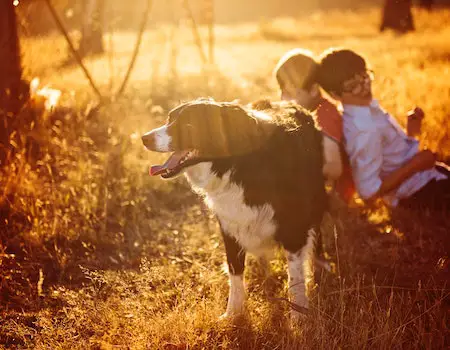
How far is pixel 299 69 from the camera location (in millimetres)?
4180

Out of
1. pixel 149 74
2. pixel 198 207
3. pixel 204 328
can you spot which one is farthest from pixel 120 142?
pixel 149 74

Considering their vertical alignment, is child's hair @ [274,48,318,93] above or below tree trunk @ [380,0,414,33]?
above

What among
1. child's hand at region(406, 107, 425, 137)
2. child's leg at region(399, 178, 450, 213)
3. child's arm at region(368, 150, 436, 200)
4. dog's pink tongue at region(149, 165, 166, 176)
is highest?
dog's pink tongue at region(149, 165, 166, 176)

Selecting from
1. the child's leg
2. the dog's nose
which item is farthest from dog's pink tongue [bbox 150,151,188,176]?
the child's leg

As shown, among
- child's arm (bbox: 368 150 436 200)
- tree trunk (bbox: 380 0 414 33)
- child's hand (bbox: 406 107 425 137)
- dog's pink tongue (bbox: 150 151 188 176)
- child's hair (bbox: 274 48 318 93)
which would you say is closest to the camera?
dog's pink tongue (bbox: 150 151 188 176)

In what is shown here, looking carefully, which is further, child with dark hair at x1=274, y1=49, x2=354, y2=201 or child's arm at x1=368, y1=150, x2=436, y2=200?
child's arm at x1=368, y1=150, x2=436, y2=200

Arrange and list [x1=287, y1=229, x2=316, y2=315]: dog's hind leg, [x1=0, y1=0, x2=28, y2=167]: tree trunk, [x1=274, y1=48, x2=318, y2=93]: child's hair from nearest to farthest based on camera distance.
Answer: [x1=287, y1=229, x2=316, y2=315]: dog's hind leg < [x1=274, y1=48, x2=318, y2=93]: child's hair < [x1=0, y1=0, x2=28, y2=167]: tree trunk

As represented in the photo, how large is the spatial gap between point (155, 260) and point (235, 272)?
2.96ft

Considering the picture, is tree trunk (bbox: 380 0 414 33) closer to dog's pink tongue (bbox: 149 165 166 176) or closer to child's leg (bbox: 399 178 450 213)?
child's leg (bbox: 399 178 450 213)

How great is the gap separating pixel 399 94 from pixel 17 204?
480 cm

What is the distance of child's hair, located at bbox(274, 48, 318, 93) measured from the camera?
13.6 feet

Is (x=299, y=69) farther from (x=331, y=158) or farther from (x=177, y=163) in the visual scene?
(x=177, y=163)

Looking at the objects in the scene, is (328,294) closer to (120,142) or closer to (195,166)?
(195,166)

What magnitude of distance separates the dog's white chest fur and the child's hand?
230 cm
